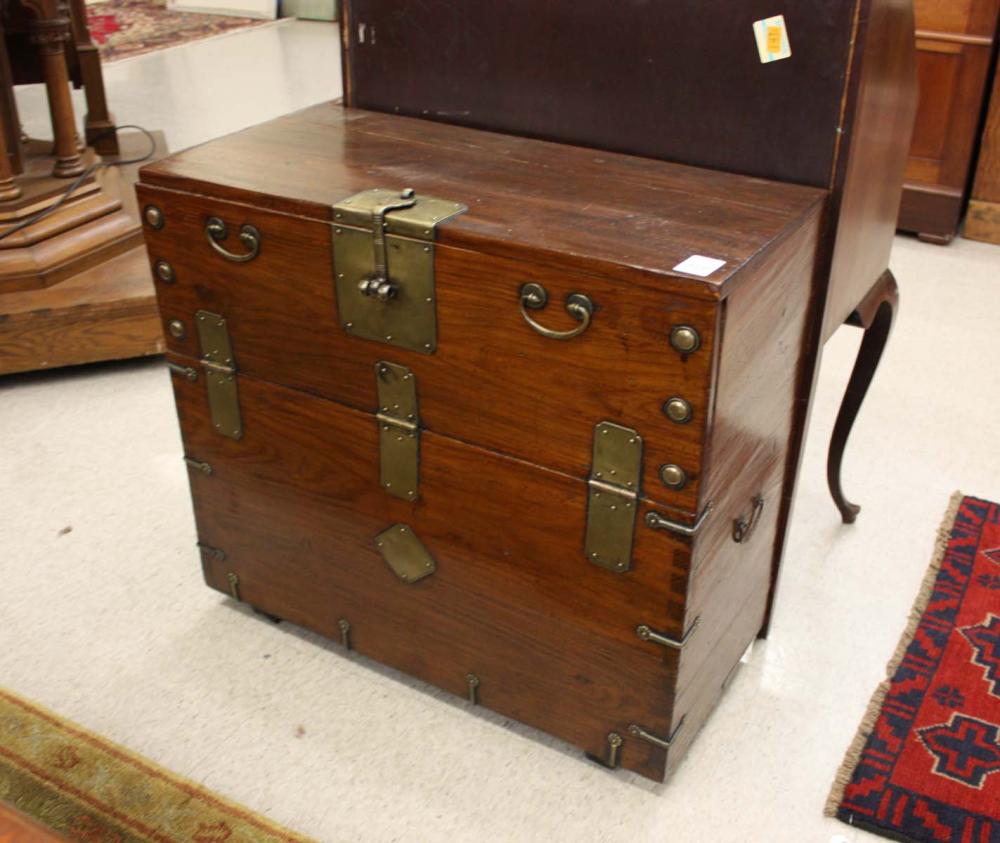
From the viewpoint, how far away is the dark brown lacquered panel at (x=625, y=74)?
1.50 metres

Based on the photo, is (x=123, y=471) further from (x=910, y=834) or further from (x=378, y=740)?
(x=910, y=834)

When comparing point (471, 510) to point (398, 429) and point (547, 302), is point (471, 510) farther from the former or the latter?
point (547, 302)

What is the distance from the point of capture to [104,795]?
5.35ft

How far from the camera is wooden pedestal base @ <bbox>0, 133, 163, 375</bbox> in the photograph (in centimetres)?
259

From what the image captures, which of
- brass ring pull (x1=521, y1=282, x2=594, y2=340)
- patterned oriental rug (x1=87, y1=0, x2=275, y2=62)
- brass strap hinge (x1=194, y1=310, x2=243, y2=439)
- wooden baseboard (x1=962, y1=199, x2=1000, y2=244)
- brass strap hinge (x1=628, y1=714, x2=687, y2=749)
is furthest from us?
patterned oriental rug (x1=87, y1=0, x2=275, y2=62)

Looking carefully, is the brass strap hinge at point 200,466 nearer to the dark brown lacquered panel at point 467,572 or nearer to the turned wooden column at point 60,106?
the dark brown lacquered panel at point 467,572

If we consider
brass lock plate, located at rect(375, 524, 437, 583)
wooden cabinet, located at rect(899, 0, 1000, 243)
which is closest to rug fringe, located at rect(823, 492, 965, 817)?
brass lock plate, located at rect(375, 524, 437, 583)

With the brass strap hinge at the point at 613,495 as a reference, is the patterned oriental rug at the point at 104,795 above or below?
below

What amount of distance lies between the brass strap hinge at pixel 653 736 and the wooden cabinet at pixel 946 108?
229 cm

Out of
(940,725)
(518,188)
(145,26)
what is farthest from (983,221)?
(145,26)

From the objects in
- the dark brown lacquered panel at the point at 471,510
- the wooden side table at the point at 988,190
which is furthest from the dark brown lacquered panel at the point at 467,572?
the wooden side table at the point at 988,190

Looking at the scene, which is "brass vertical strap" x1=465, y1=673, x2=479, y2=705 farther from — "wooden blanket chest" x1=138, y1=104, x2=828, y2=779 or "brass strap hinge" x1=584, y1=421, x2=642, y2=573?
"brass strap hinge" x1=584, y1=421, x2=642, y2=573

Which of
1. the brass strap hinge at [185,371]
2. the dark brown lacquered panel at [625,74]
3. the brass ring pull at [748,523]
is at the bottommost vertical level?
the brass ring pull at [748,523]

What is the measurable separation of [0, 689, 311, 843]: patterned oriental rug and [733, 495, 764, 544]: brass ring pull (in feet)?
2.36
